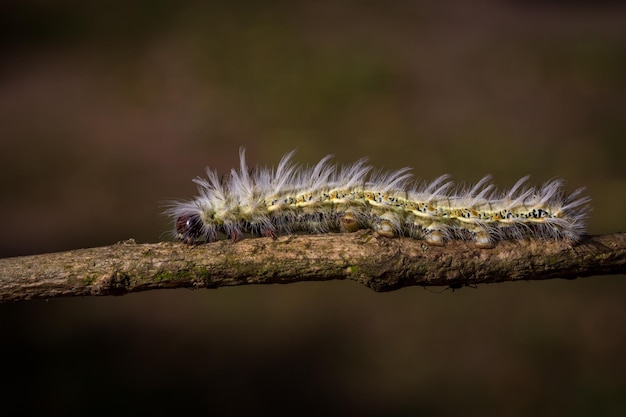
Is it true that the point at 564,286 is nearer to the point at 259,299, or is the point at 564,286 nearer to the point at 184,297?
the point at 259,299

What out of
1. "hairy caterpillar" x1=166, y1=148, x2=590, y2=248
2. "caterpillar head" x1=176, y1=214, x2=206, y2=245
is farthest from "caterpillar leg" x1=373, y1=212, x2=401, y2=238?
"caterpillar head" x1=176, y1=214, x2=206, y2=245

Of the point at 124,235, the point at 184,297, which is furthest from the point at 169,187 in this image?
the point at 184,297

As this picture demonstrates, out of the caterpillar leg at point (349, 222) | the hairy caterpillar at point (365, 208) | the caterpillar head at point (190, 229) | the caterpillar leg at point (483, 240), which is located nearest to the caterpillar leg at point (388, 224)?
the hairy caterpillar at point (365, 208)

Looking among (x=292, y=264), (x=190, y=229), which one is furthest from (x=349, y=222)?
(x=190, y=229)

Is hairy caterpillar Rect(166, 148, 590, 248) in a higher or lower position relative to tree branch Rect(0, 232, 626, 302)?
higher

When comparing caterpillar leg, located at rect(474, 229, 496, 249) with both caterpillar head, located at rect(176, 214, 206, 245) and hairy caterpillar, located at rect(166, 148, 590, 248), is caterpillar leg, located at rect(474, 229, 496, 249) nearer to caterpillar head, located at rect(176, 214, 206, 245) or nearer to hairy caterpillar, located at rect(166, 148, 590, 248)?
hairy caterpillar, located at rect(166, 148, 590, 248)
